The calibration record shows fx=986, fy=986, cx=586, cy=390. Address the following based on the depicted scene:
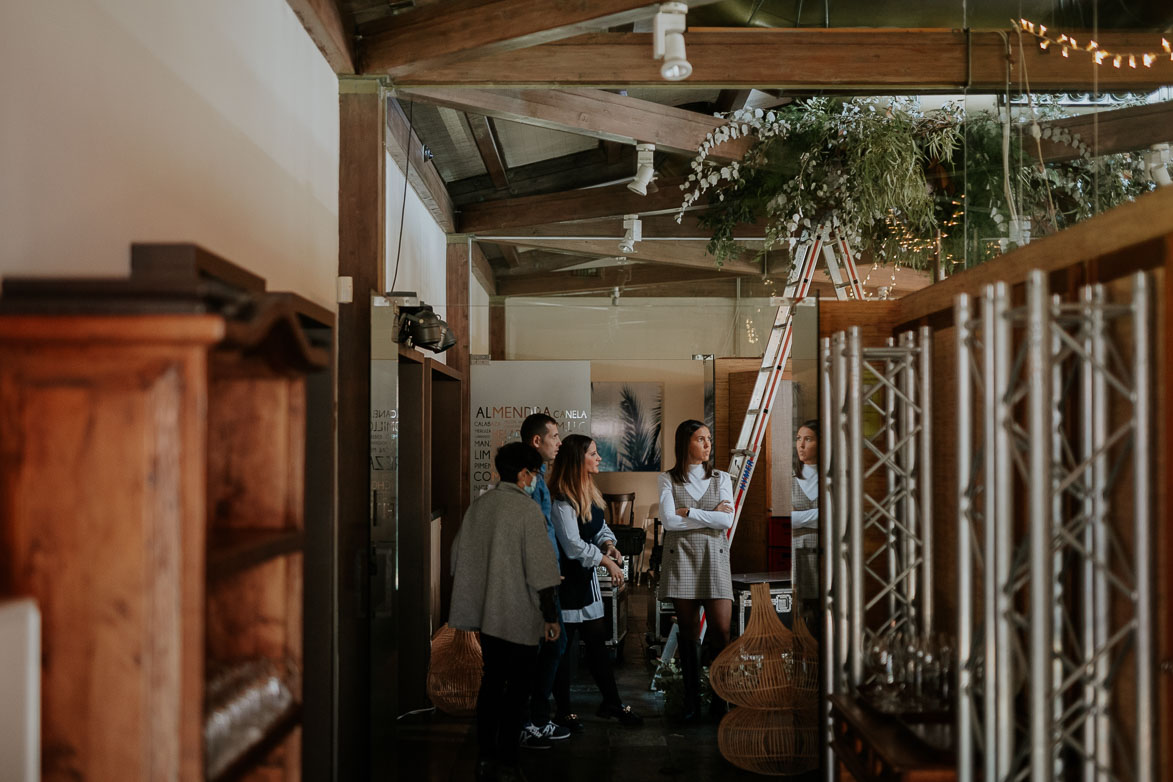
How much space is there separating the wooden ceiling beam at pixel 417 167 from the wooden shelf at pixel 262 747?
3372 millimetres

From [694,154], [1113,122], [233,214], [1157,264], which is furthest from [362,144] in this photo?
[1157,264]

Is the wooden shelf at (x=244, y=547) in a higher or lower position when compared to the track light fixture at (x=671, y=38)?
lower

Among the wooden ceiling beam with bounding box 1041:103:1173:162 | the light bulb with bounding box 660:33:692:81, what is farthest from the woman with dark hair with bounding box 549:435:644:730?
the wooden ceiling beam with bounding box 1041:103:1173:162

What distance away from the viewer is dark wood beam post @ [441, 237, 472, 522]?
5.63 m

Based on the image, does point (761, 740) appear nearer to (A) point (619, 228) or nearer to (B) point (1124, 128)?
(B) point (1124, 128)

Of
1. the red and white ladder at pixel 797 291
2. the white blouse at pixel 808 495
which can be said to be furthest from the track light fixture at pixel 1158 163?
the red and white ladder at pixel 797 291

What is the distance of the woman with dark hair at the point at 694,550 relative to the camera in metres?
5.48

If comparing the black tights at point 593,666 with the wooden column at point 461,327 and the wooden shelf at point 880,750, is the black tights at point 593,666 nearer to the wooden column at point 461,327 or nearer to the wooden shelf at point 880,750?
the wooden column at point 461,327

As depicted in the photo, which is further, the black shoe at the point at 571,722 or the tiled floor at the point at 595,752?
the black shoe at the point at 571,722

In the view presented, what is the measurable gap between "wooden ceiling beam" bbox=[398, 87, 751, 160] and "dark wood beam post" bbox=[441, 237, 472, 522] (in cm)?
123

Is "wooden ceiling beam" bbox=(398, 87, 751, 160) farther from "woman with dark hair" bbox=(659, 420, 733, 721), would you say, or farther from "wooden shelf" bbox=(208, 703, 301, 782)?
"wooden shelf" bbox=(208, 703, 301, 782)

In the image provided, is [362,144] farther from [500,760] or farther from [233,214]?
[500,760]

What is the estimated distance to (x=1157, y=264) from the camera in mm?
2162

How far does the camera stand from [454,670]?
5.44m
